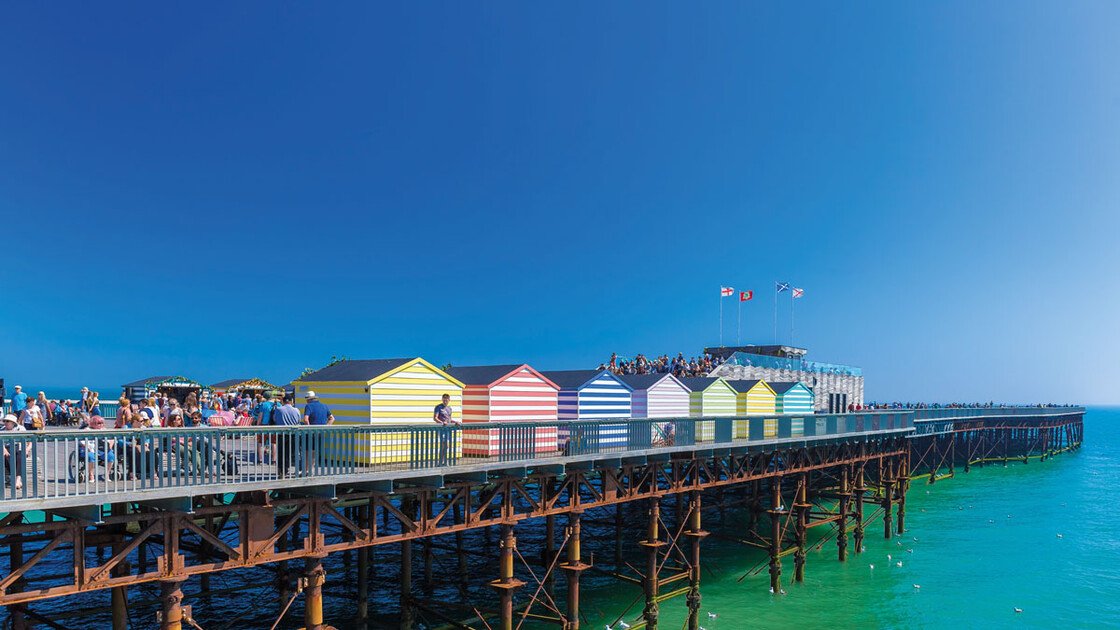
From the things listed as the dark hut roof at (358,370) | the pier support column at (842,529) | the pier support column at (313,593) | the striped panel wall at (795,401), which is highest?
the dark hut roof at (358,370)

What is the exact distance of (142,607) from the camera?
79.9ft

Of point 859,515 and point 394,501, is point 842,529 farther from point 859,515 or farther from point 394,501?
point 394,501

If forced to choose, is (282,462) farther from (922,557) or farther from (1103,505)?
(1103,505)

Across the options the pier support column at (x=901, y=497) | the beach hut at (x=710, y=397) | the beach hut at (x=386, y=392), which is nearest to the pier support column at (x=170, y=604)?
the beach hut at (x=386, y=392)

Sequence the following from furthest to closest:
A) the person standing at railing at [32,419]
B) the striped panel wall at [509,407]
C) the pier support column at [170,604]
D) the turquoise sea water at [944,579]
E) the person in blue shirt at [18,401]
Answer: the turquoise sea water at [944,579] → the striped panel wall at [509,407] → the person in blue shirt at [18,401] → the person standing at railing at [32,419] → the pier support column at [170,604]

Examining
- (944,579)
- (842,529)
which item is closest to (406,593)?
(842,529)

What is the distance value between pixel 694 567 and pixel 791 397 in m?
17.3

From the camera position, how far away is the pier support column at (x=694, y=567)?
23.5 m

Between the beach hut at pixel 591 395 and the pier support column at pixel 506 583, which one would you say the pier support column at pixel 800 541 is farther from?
the pier support column at pixel 506 583

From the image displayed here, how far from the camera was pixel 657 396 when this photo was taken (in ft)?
95.4

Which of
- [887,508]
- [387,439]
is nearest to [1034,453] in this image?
[887,508]

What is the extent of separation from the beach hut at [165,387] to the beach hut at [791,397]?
95.4 feet

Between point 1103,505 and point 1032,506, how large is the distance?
22.3 ft

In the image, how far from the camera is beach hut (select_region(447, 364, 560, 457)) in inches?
777
